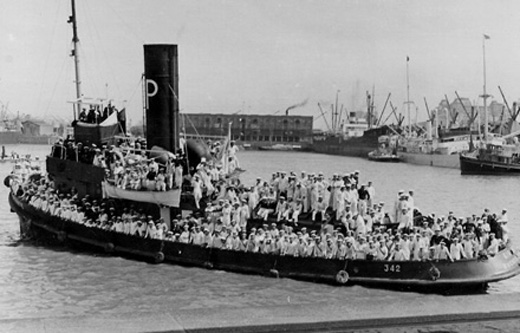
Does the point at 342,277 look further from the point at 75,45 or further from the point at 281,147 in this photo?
the point at 281,147

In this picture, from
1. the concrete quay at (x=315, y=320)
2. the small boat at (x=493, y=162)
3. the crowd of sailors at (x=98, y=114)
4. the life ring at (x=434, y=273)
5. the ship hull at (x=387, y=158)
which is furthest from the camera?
the ship hull at (x=387, y=158)

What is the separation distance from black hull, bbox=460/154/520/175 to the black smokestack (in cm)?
5441

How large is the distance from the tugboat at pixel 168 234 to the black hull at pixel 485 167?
53.6 m

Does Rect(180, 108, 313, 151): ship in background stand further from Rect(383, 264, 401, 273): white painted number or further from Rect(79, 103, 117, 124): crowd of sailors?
Rect(383, 264, 401, 273): white painted number

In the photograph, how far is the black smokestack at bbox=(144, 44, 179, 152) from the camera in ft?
71.8

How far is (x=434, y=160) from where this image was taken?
89.9 m

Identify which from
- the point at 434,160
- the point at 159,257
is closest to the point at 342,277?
the point at 159,257

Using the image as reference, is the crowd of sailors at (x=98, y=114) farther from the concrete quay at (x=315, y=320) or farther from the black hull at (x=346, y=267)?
the concrete quay at (x=315, y=320)

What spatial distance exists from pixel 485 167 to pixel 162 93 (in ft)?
181

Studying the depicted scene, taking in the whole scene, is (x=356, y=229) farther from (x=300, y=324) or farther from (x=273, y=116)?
(x=273, y=116)

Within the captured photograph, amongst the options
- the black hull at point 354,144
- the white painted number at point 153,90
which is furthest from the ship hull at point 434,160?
the white painted number at point 153,90

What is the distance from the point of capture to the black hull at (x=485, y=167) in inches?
2685

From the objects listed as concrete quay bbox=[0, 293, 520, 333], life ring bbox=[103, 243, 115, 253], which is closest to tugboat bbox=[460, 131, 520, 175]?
life ring bbox=[103, 243, 115, 253]

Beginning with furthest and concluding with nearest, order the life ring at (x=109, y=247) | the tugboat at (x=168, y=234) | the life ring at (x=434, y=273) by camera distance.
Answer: the life ring at (x=109, y=247), the tugboat at (x=168, y=234), the life ring at (x=434, y=273)
